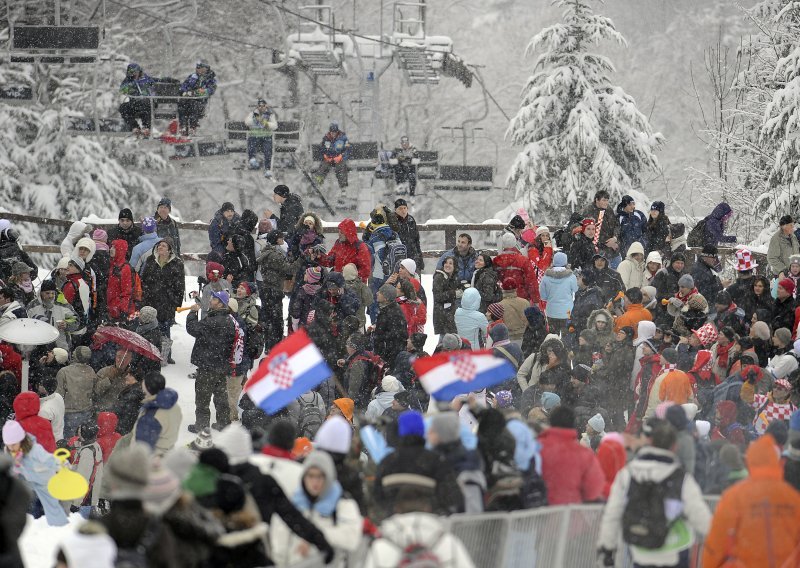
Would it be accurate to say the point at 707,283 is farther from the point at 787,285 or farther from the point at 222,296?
the point at 222,296

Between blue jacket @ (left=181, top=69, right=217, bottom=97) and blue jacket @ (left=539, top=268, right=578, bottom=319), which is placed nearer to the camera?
blue jacket @ (left=539, top=268, right=578, bottom=319)

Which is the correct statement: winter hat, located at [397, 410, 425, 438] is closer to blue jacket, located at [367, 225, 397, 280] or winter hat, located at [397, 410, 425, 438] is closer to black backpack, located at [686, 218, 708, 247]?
blue jacket, located at [367, 225, 397, 280]

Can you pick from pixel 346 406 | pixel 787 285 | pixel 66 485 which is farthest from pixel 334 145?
pixel 66 485

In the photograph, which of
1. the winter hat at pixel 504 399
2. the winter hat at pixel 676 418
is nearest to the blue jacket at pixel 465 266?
the winter hat at pixel 504 399

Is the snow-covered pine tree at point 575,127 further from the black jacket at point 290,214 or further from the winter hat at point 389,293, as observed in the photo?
the winter hat at point 389,293

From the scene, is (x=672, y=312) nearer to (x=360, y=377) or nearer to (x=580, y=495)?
(x=360, y=377)

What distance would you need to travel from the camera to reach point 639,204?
2992 cm

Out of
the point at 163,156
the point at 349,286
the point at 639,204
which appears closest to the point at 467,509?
the point at 349,286

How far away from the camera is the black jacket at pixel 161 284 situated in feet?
50.9

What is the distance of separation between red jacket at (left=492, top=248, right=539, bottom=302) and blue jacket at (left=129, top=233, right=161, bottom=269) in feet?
12.7

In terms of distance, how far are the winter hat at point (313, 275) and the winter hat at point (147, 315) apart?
5.35ft

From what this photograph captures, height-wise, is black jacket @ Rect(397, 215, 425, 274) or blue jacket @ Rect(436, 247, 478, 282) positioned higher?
black jacket @ Rect(397, 215, 425, 274)

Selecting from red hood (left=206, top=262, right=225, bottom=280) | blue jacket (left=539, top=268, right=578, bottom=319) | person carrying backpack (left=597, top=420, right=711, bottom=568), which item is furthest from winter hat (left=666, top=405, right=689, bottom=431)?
red hood (left=206, top=262, right=225, bottom=280)

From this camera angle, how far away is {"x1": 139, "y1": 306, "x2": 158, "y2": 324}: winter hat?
568 inches
